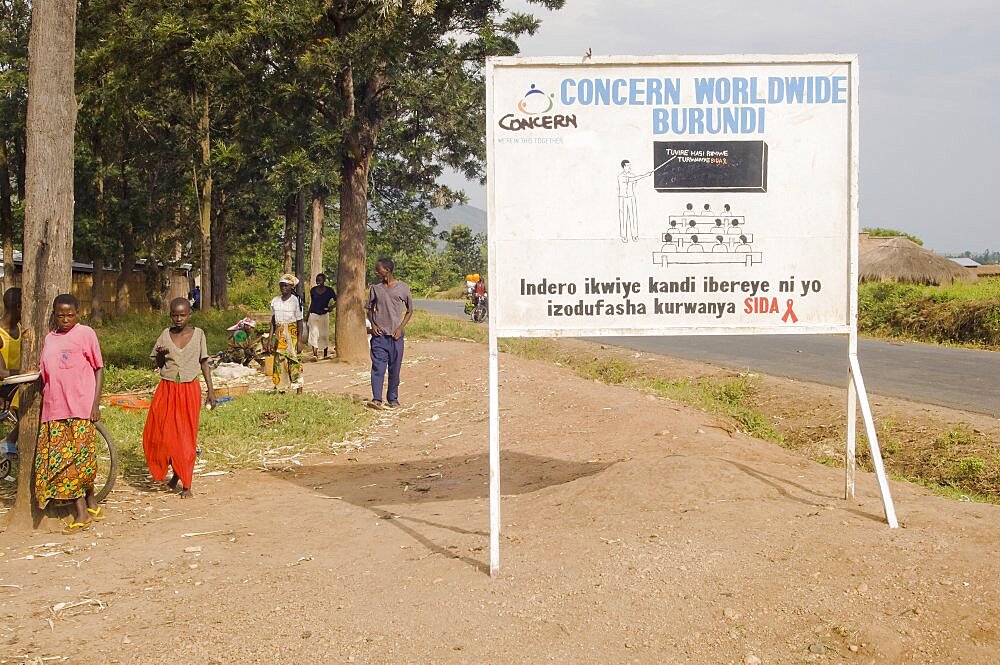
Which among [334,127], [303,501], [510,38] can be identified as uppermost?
[510,38]

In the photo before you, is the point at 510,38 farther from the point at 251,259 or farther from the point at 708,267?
the point at 251,259

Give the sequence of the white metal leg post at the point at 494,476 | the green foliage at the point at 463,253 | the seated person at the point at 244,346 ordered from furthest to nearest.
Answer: the green foliage at the point at 463,253, the seated person at the point at 244,346, the white metal leg post at the point at 494,476

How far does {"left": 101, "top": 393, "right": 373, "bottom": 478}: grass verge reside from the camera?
→ 9094 mm

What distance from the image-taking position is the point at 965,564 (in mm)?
4441

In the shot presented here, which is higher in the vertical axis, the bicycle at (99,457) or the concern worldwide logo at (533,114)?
the concern worldwide logo at (533,114)

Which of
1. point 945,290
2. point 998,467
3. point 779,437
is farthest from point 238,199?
point 998,467

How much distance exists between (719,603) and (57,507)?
476 cm

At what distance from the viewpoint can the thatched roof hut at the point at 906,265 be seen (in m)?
28.2

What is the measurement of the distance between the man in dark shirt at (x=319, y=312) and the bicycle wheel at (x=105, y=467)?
6830 millimetres

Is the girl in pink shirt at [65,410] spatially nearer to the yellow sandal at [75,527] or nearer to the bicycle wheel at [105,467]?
the yellow sandal at [75,527]

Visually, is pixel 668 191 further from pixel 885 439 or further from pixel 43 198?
pixel 885 439

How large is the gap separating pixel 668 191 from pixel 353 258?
11.4 meters

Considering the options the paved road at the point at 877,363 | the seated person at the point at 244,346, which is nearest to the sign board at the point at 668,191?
the paved road at the point at 877,363

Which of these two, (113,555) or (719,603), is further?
(113,555)
